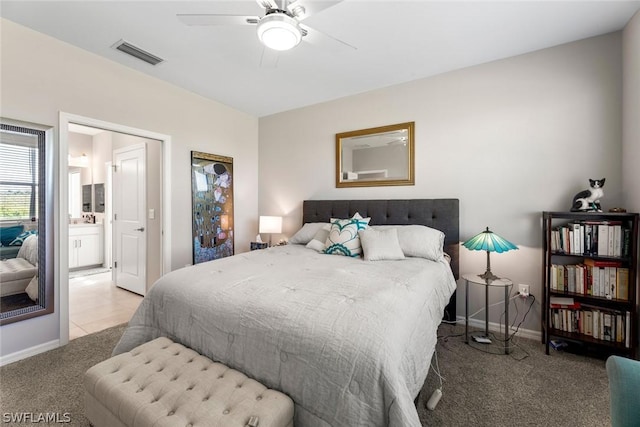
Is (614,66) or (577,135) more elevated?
(614,66)

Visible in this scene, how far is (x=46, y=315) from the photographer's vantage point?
2.39 metres

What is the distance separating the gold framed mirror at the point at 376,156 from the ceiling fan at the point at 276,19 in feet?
6.13

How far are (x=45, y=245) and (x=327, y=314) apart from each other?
8.76ft

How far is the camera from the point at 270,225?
3875 millimetres

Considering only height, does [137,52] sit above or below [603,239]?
above

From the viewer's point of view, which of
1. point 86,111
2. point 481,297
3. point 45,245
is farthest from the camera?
point 481,297

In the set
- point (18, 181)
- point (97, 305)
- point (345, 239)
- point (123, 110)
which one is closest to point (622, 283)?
point (345, 239)

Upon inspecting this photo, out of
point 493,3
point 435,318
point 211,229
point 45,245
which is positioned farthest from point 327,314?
point 211,229

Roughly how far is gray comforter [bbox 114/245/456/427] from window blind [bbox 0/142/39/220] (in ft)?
4.80

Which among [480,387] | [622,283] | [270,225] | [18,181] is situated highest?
[18,181]

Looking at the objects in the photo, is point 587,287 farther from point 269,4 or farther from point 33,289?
point 33,289

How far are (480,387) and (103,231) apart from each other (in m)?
6.47

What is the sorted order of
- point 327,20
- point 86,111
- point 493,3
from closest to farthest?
1. point 493,3
2. point 327,20
3. point 86,111

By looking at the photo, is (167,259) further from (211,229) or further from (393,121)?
(393,121)
